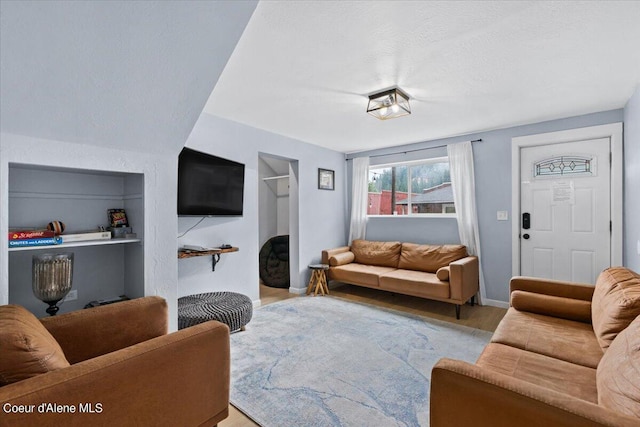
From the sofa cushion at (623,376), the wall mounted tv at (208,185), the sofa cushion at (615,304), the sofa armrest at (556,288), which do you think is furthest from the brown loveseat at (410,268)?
the sofa cushion at (623,376)

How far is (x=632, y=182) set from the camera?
105 inches

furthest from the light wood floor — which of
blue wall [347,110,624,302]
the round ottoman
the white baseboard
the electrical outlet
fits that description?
the electrical outlet

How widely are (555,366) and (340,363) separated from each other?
1391mm

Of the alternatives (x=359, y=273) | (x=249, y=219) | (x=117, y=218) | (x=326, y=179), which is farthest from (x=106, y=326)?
(x=326, y=179)

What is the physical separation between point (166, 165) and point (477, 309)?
3795mm

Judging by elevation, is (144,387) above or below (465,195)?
below

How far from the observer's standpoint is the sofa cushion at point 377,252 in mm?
4418

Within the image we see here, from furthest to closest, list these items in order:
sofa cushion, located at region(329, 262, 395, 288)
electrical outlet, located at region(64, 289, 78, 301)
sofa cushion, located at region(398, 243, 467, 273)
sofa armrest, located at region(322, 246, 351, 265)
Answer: sofa armrest, located at region(322, 246, 351, 265) → sofa cushion, located at region(329, 262, 395, 288) → sofa cushion, located at region(398, 243, 467, 273) → electrical outlet, located at region(64, 289, 78, 301)

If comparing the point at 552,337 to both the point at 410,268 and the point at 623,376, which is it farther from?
the point at 410,268

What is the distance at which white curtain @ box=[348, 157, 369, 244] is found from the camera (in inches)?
197

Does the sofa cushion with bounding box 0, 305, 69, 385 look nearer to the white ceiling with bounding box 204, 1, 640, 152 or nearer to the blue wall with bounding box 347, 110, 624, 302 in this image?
the white ceiling with bounding box 204, 1, 640, 152

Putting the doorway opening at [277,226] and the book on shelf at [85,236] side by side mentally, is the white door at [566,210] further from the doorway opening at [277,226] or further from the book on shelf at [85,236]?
the book on shelf at [85,236]

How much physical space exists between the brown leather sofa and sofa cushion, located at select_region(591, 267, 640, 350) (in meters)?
1.98

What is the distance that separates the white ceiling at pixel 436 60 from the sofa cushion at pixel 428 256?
1.68 m
